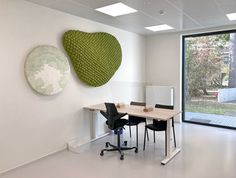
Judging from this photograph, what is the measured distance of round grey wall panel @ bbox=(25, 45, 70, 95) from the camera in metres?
3.25

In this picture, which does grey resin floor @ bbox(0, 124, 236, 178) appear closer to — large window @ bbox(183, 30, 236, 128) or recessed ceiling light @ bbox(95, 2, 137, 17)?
large window @ bbox(183, 30, 236, 128)

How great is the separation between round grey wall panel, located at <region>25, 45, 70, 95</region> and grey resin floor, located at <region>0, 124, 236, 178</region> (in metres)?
1.22

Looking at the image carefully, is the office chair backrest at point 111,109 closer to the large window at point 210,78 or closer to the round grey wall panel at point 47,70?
the round grey wall panel at point 47,70

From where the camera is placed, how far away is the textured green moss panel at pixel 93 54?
151 inches

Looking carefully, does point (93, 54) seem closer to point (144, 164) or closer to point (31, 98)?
point (31, 98)

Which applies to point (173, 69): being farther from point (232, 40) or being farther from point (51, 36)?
point (51, 36)

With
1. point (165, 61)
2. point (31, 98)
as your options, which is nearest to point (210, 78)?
point (165, 61)

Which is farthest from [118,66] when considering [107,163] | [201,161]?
[201,161]

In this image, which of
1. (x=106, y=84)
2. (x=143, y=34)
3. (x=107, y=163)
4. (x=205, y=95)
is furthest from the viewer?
(x=143, y=34)

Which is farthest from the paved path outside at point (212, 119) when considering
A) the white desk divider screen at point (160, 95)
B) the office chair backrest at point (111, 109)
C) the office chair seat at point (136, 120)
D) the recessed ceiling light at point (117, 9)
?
the recessed ceiling light at point (117, 9)

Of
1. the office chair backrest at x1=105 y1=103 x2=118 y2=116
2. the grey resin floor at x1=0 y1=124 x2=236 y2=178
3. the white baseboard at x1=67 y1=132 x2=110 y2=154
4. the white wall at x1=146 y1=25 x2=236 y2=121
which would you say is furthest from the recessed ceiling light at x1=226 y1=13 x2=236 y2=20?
the white baseboard at x1=67 y1=132 x2=110 y2=154

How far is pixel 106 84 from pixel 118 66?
1.78ft

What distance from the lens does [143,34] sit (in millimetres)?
6090

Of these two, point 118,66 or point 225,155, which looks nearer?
point 225,155
